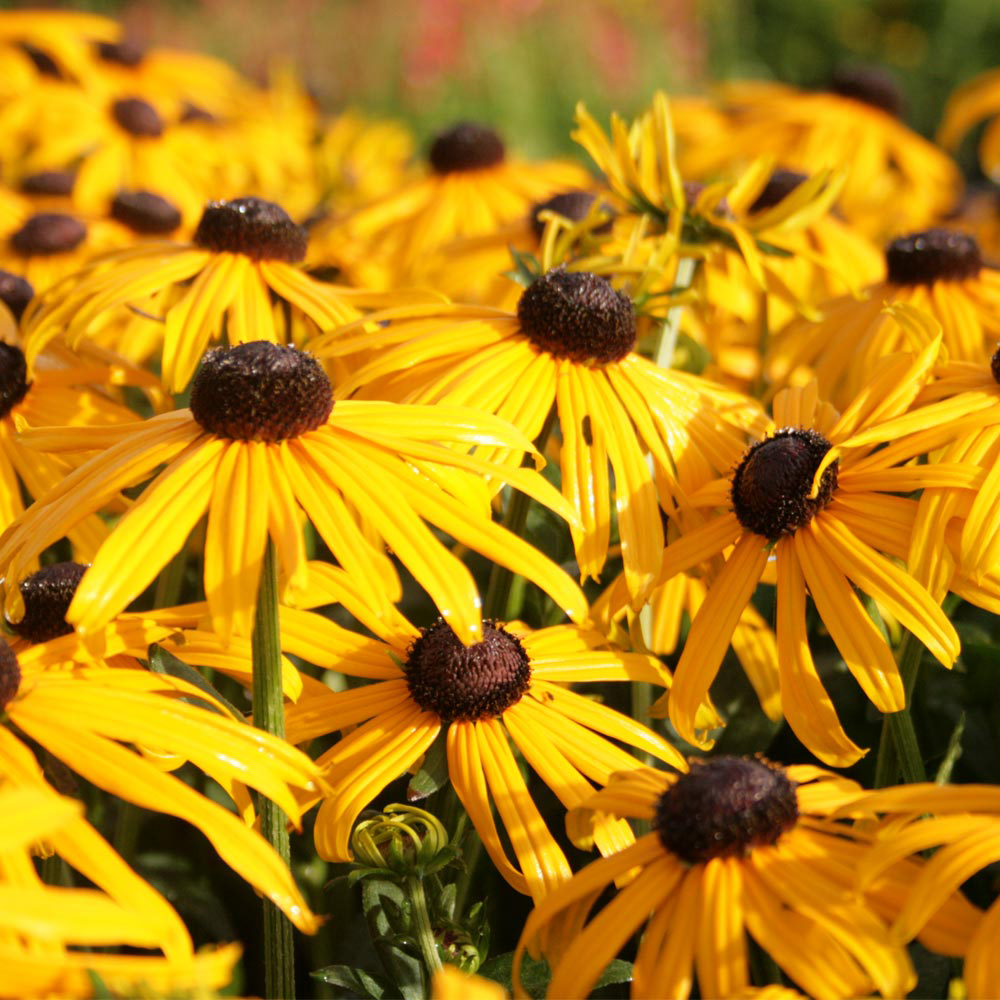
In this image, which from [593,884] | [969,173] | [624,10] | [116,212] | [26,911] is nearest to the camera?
[26,911]

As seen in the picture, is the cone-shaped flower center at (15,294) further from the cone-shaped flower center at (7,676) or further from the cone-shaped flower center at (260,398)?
the cone-shaped flower center at (7,676)

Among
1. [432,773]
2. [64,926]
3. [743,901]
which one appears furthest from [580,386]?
[64,926]

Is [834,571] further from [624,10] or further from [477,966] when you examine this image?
[624,10]

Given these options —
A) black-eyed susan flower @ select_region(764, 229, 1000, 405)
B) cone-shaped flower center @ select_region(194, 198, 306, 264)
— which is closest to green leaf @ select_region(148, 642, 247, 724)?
cone-shaped flower center @ select_region(194, 198, 306, 264)

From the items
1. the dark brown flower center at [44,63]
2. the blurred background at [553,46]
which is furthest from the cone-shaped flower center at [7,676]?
the blurred background at [553,46]

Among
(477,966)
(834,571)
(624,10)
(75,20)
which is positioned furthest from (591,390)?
(624,10)

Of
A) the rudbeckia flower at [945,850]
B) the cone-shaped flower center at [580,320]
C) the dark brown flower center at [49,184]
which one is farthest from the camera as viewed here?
the dark brown flower center at [49,184]
